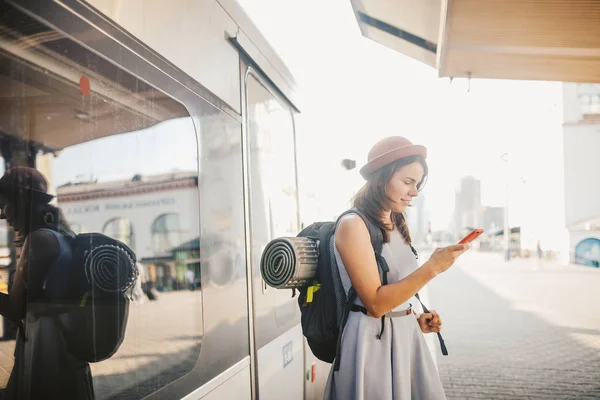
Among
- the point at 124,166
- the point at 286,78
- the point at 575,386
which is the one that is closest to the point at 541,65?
the point at 286,78

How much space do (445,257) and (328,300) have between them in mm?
457

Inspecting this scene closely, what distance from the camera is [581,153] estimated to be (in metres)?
31.8

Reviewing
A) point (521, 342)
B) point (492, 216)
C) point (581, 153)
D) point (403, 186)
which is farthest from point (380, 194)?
point (492, 216)

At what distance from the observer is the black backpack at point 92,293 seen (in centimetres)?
140

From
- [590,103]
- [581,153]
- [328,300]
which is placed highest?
[590,103]

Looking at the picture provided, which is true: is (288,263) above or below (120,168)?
below

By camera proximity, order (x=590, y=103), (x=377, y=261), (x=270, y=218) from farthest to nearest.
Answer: (x=590, y=103)
(x=270, y=218)
(x=377, y=261)

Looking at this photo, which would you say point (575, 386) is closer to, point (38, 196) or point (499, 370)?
point (499, 370)

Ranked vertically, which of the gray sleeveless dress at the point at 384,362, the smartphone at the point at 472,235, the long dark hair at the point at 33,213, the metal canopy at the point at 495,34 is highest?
the metal canopy at the point at 495,34

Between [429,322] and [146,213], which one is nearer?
[146,213]

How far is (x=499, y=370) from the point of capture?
7570 millimetres

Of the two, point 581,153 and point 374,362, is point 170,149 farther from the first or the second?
point 581,153

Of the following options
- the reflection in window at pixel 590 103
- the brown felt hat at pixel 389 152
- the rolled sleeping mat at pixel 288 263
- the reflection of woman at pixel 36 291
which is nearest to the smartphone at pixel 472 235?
the brown felt hat at pixel 389 152

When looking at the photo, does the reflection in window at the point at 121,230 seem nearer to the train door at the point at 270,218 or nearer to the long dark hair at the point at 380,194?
the long dark hair at the point at 380,194
